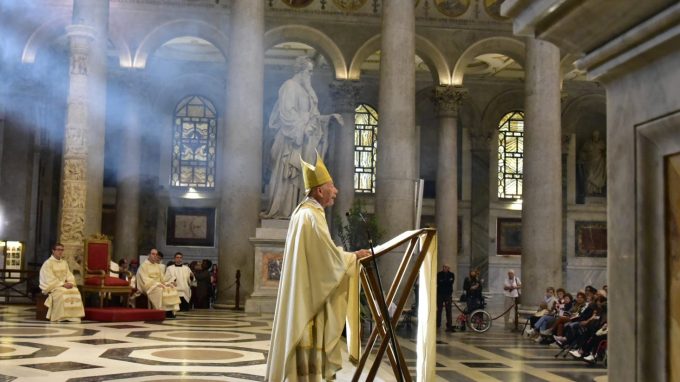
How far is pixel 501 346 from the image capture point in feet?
44.7

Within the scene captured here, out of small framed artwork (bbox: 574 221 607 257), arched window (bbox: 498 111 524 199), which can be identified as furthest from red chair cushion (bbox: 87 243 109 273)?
small framed artwork (bbox: 574 221 607 257)

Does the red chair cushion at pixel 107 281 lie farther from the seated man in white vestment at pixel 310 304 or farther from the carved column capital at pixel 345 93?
the carved column capital at pixel 345 93

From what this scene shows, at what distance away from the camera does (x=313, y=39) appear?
83.0ft

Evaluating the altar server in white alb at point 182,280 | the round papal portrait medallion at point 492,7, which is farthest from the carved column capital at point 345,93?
the altar server in white alb at point 182,280

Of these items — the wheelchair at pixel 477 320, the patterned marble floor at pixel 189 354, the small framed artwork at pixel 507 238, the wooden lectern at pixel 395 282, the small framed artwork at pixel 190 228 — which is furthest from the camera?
the small framed artwork at pixel 507 238

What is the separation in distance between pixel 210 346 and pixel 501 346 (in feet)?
16.9

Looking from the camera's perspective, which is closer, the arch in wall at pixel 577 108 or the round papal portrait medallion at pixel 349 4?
the round papal portrait medallion at pixel 349 4

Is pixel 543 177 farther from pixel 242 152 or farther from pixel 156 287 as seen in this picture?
pixel 156 287

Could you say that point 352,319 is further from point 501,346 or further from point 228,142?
point 228,142

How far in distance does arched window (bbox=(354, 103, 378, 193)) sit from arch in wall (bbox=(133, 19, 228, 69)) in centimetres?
835

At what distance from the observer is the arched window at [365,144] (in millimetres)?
31625

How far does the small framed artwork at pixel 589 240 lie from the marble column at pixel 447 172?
692cm

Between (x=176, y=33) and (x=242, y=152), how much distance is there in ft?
27.4

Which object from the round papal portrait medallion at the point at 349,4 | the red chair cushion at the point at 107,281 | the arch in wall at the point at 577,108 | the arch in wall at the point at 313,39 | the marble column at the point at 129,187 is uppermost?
the round papal portrait medallion at the point at 349,4
